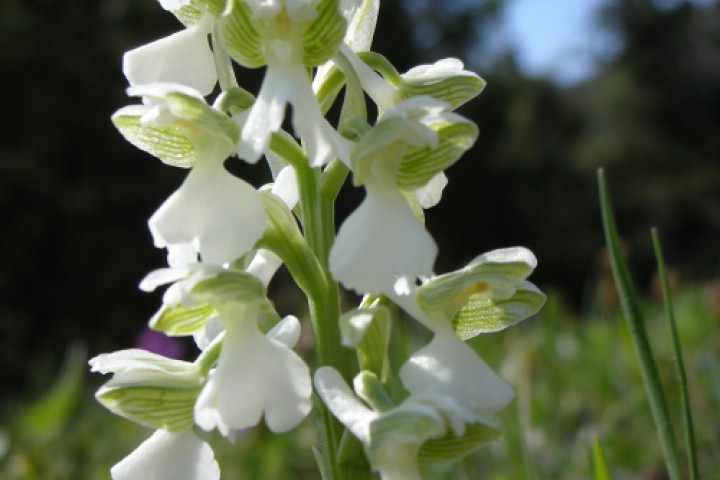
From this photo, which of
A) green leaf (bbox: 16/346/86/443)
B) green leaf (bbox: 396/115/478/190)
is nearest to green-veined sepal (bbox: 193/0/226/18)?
green leaf (bbox: 396/115/478/190)

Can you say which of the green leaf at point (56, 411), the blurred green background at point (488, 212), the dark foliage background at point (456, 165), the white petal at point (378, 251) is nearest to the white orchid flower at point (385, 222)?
the white petal at point (378, 251)

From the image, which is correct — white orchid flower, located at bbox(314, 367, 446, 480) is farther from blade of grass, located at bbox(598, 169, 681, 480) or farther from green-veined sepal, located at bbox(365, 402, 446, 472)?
blade of grass, located at bbox(598, 169, 681, 480)

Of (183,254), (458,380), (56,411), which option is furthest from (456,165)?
(458,380)

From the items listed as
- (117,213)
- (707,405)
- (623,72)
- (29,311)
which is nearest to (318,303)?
(707,405)

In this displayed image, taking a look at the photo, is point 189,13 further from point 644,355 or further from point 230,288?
point 644,355

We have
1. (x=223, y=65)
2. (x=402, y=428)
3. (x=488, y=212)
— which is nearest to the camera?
(x=402, y=428)

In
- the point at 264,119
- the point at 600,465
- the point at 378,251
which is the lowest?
the point at 600,465

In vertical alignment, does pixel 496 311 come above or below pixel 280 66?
below
